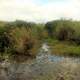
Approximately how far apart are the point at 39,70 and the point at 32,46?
30.5 feet

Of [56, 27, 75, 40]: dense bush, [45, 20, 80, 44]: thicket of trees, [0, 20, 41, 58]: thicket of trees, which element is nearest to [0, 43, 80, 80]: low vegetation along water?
[0, 20, 41, 58]: thicket of trees

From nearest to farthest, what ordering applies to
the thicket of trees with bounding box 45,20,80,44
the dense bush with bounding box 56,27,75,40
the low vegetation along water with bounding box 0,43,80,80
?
the low vegetation along water with bounding box 0,43,80,80
the thicket of trees with bounding box 45,20,80,44
the dense bush with bounding box 56,27,75,40

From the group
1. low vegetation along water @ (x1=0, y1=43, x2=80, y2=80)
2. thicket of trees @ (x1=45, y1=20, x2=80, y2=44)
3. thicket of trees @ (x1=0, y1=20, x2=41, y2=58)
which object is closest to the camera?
low vegetation along water @ (x1=0, y1=43, x2=80, y2=80)

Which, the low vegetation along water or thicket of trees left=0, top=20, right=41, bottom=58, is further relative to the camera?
thicket of trees left=0, top=20, right=41, bottom=58

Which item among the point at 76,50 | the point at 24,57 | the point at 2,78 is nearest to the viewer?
the point at 2,78

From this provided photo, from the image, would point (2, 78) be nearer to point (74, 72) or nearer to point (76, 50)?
point (74, 72)

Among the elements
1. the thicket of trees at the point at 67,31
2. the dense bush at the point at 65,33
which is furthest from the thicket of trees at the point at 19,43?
the dense bush at the point at 65,33

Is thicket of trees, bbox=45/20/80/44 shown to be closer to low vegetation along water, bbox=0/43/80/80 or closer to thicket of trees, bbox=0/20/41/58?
thicket of trees, bbox=0/20/41/58

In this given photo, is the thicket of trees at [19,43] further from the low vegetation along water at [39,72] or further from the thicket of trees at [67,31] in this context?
the thicket of trees at [67,31]

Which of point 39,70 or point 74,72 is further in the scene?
point 39,70

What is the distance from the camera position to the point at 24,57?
27672 millimetres

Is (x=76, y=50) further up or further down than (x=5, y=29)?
further down

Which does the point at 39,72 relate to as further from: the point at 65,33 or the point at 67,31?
the point at 67,31

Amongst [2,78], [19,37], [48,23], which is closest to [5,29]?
[19,37]
